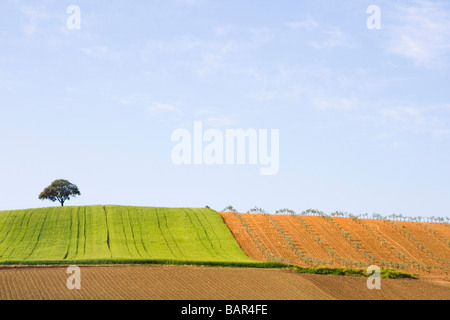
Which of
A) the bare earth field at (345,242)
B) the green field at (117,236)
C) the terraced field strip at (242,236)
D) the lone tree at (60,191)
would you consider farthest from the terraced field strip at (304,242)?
the lone tree at (60,191)

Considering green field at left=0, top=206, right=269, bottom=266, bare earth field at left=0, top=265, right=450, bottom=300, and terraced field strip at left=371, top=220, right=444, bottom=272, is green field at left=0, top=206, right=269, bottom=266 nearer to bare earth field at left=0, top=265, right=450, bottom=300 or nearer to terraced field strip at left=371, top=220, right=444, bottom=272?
bare earth field at left=0, top=265, right=450, bottom=300

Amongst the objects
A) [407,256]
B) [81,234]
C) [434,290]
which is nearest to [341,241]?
[407,256]

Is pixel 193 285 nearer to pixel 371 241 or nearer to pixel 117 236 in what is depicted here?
pixel 117 236

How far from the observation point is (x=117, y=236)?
69.9 meters

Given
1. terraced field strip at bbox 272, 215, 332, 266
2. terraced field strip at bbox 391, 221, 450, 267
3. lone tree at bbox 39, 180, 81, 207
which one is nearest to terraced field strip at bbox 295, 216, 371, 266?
terraced field strip at bbox 272, 215, 332, 266

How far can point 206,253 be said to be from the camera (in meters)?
63.8

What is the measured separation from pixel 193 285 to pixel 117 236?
26.6 metres

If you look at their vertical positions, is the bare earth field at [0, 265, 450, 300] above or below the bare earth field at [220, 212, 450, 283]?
below

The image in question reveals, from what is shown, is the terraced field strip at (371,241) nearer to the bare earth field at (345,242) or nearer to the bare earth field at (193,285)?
the bare earth field at (345,242)

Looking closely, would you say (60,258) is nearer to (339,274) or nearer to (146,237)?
(146,237)

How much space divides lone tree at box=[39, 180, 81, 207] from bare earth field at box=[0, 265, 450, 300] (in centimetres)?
4842

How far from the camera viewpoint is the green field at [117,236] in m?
59.2

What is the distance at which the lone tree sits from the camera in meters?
100
